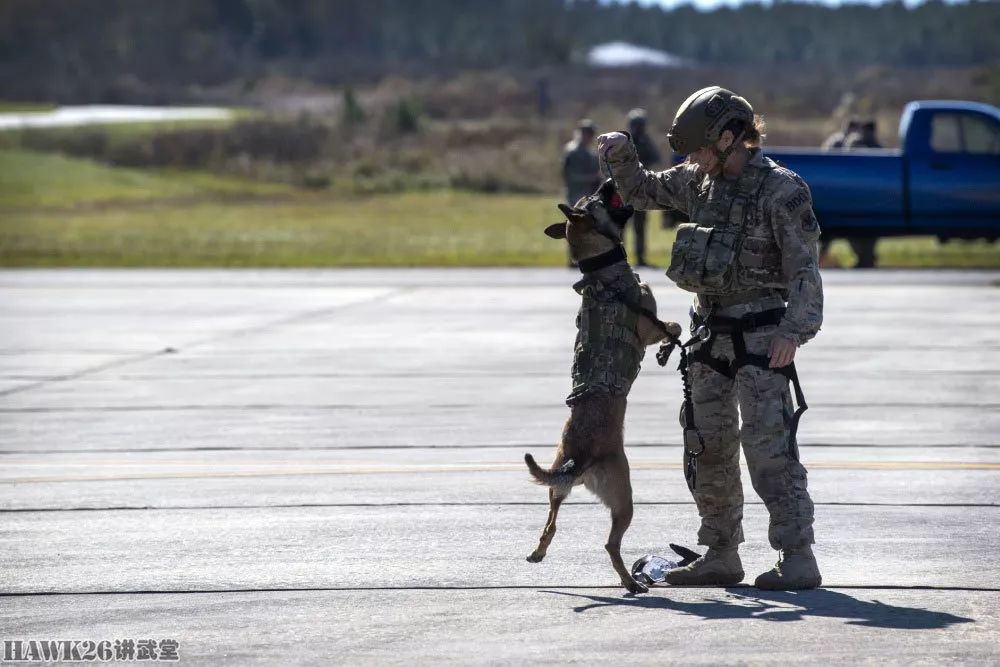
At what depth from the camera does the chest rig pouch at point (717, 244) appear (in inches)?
243

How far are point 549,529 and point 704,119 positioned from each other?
1698 millimetres

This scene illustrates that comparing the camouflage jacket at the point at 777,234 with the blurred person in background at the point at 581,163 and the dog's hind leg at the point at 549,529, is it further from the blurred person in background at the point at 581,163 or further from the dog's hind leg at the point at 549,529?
the blurred person in background at the point at 581,163

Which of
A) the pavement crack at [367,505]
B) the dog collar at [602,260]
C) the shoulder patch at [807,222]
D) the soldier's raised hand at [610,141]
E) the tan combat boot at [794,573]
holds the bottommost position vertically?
the pavement crack at [367,505]

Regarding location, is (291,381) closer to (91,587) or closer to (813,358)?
(813,358)

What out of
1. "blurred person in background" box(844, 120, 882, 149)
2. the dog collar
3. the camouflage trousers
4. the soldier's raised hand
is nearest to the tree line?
"blurred person in background" box(844, 120, 882, 149)

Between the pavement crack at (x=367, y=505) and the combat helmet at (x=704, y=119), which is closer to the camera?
the combat helmet at (x=704, y=119)

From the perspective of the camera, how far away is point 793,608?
603 cm

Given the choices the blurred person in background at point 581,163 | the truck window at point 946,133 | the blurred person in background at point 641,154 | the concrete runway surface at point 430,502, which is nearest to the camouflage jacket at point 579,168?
the blurred person in background at point 581,163

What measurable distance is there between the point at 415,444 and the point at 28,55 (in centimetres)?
15204

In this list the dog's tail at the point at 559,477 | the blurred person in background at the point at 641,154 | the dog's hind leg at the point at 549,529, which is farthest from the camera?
the blurred person in background at the point at 641,154

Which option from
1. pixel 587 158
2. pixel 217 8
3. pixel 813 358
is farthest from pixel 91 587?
pixel 217 8

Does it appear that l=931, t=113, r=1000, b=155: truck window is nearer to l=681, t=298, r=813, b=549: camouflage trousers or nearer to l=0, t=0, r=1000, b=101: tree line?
l=681, t=298, r=813, b=549: camouflage trousers

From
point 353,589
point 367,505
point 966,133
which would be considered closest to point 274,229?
point 966,133

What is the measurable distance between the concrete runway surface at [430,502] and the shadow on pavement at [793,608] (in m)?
0.02
